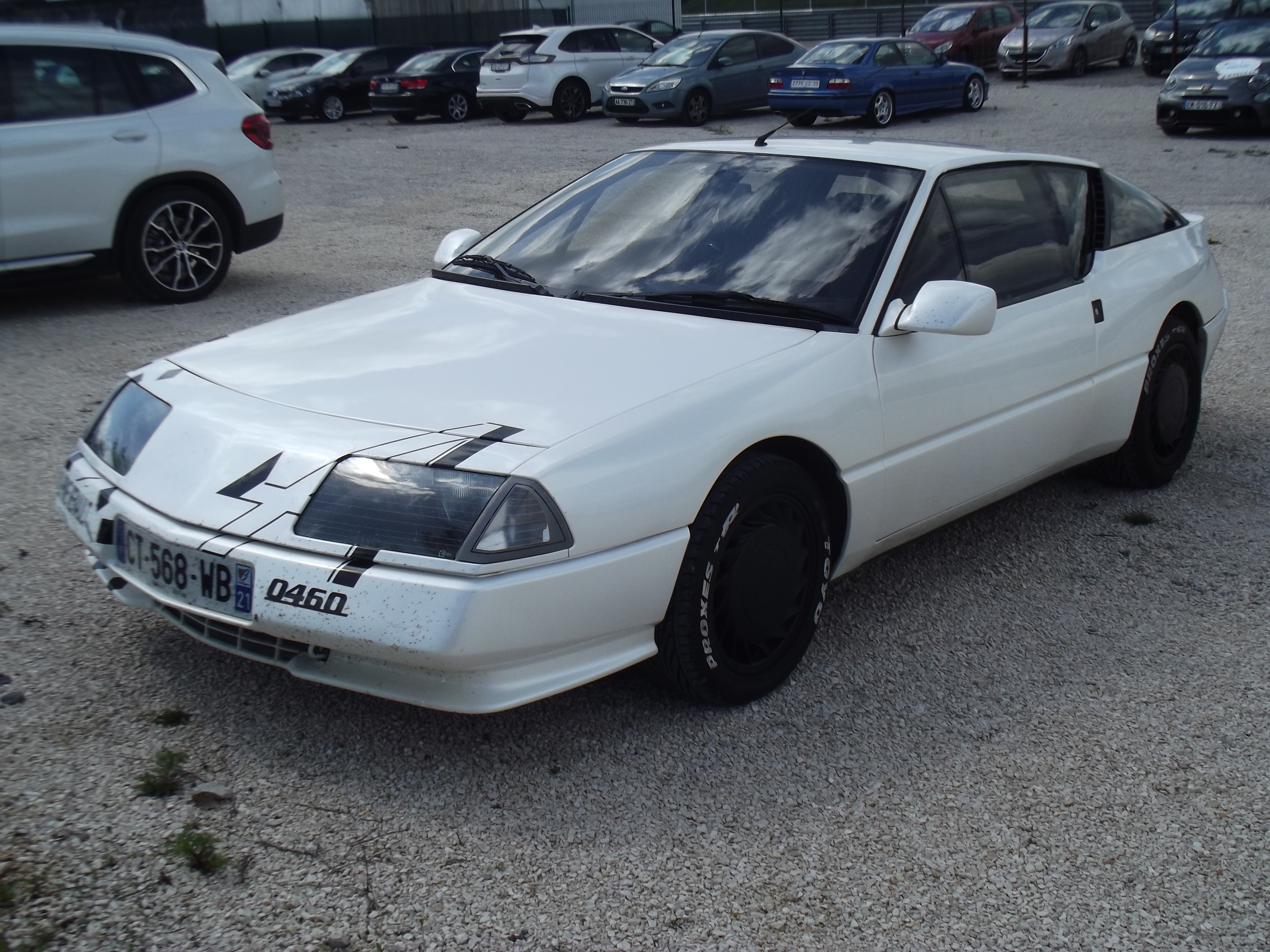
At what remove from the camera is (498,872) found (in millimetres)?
2664

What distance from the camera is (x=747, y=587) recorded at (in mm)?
3281

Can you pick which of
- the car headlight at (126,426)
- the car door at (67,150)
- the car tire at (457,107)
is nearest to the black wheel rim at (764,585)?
the car headlight at (126,426)

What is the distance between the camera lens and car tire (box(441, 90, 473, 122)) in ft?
76.4

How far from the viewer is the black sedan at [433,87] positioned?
22.9 meters

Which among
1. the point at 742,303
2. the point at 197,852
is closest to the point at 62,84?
the point at 742,303

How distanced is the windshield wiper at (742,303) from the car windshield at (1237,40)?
50.6ft

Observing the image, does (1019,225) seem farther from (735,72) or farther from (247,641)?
(735,72)

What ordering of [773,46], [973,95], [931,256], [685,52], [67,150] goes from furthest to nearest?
[773,46] → [973,95] → [685,52] → [67,150] → [931,256]

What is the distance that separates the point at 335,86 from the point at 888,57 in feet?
37.4

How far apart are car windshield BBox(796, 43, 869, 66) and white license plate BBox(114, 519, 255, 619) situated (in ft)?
57.4

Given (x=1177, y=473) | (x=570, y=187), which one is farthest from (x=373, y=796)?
(x=1177, y=473)

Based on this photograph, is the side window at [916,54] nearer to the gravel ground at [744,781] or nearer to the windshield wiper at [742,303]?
the gravel ground at [744,781]

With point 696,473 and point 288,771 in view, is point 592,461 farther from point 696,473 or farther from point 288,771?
point 288,771

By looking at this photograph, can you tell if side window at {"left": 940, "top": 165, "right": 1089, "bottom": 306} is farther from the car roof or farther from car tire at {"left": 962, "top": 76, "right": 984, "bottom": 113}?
car tire at {"left": 962, "top": 76, "right": 984, "bottom": 113}
